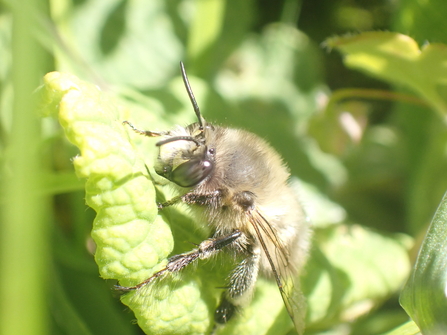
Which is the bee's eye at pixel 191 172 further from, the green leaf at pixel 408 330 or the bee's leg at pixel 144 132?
the green leaf at pixel 408 330

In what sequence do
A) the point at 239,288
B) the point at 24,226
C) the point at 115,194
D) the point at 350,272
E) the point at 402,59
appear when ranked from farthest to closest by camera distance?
the point at 350,272
the point at 402,59
the point at 239,288
the point at 115,194
the point at 24,226

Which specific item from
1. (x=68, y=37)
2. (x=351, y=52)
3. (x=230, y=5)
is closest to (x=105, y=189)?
(x=351, y=52)

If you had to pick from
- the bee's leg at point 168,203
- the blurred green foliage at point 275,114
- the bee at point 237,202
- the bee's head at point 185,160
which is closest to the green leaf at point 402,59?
the blurred green foliage at point 275,114

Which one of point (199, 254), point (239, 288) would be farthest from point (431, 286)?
point (199, 254)

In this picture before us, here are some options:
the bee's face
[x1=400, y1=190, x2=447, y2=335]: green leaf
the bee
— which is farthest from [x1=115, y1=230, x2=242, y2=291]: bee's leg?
[x1=400, y1=190, x2=447, y2=335]: green leaf

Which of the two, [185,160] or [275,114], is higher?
[185,160]

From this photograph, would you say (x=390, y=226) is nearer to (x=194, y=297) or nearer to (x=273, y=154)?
(x=273, y=154)

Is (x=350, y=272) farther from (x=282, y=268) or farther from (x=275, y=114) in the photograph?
(x=275, y=114)
